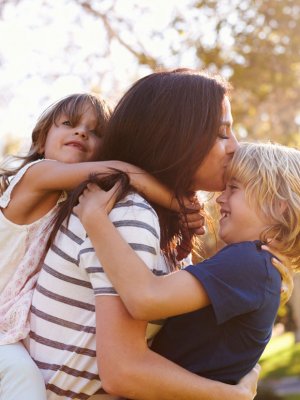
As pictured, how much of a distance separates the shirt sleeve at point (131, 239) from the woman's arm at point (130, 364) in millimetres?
64

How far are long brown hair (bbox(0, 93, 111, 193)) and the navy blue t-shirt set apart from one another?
121 centimetres

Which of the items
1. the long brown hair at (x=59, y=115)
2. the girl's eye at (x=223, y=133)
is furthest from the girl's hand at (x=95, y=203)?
the long brown hair at (x=59, y=115)

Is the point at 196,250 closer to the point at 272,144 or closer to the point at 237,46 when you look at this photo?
the point at 272,144

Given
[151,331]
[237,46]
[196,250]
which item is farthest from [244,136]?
[151,331]

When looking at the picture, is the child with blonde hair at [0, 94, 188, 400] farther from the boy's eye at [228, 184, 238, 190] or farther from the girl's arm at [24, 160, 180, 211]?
the boy's eye at [228, 184, 238, 190]

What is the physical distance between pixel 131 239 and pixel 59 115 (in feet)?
4.37

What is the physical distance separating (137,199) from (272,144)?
82 centimetres

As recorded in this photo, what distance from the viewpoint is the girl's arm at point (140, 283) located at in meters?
2.48

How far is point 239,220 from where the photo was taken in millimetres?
2971

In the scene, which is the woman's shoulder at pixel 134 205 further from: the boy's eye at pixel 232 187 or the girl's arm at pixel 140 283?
the boy's eye at pixel 232 187

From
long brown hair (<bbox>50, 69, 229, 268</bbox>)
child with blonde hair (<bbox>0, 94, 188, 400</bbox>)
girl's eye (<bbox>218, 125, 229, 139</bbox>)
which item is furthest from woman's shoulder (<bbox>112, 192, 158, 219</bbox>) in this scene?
girl's eye (<bbox>218, 125, 229, 139</bbox>)

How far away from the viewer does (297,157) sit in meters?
3.09

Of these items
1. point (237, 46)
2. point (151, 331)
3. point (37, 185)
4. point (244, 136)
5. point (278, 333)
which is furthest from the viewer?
point (278, 333)

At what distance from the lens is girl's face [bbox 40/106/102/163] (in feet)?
11.9
